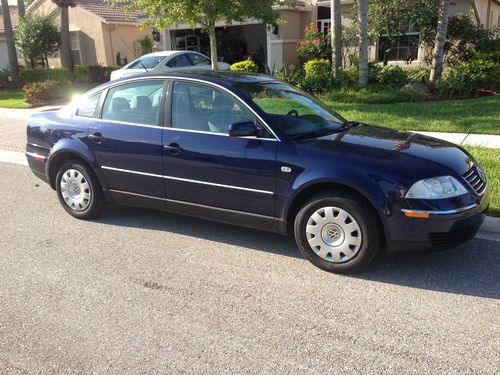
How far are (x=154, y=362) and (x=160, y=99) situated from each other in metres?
2.76

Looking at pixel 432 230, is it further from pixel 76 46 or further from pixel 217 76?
pixel 76 46

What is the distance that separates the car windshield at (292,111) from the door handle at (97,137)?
5.37ft

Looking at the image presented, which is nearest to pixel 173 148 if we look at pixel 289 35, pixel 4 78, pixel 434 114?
pixel 434 114

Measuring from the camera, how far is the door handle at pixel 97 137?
5184 mm

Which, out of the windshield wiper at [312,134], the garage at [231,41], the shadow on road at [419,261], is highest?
the garage at [231,41]

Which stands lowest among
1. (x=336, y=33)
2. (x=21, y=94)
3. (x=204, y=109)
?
(x=21, y=94)

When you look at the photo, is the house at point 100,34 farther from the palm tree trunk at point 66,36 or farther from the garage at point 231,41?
the palm tree trunk at point 66,36

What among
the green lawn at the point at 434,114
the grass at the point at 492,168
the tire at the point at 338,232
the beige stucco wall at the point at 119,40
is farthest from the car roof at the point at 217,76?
the beige stucco wall at the point at 119,40

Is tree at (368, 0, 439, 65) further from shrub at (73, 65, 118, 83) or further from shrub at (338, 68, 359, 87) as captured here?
shrub at (73, 65, 118, 83)

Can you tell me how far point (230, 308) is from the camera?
3.65m

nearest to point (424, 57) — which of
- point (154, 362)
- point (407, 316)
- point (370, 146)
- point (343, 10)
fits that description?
point (343, 10)

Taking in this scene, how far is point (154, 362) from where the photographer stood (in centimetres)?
304

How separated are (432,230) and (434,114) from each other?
7.10 m

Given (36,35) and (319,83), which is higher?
(36,35)
